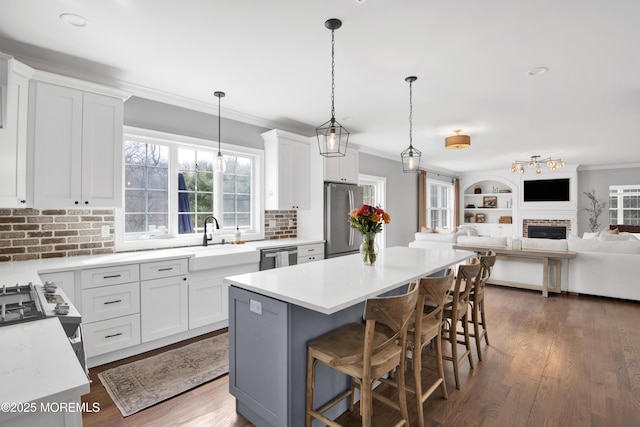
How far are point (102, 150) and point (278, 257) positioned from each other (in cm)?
211

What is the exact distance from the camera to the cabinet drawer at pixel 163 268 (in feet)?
9.75

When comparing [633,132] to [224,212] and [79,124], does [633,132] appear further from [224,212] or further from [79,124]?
[79,124]

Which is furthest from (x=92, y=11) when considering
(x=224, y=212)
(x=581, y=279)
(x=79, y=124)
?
(x=581, y=279)

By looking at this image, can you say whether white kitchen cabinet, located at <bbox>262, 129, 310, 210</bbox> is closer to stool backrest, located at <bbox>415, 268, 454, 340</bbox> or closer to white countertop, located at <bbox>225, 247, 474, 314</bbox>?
white countertop, located at <bbox>225, 247, 474, 314</bbox>

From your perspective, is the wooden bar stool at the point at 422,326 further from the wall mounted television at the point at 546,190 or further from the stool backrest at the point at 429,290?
the wall mounted television at the point at 546,190

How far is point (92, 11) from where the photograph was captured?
2.15 metres

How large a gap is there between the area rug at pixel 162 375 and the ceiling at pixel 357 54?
259 cm

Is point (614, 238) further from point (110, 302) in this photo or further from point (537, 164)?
point (110, 302)

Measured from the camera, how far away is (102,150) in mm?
2971

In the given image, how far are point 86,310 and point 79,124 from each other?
1.56 metres

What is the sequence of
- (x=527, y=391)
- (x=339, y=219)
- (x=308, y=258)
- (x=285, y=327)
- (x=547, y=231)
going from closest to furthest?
(x=285, y=327) → (x=527, y=391) → (x=308, y=258) → (x=339, y=219) → (x=547, y=231)

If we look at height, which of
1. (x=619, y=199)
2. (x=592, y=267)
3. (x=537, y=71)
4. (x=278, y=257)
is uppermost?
(x=537, y=71)

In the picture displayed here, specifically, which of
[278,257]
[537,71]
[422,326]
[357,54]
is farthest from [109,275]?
[537,71]

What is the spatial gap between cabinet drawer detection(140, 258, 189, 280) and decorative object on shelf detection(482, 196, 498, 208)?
10.1 meters
